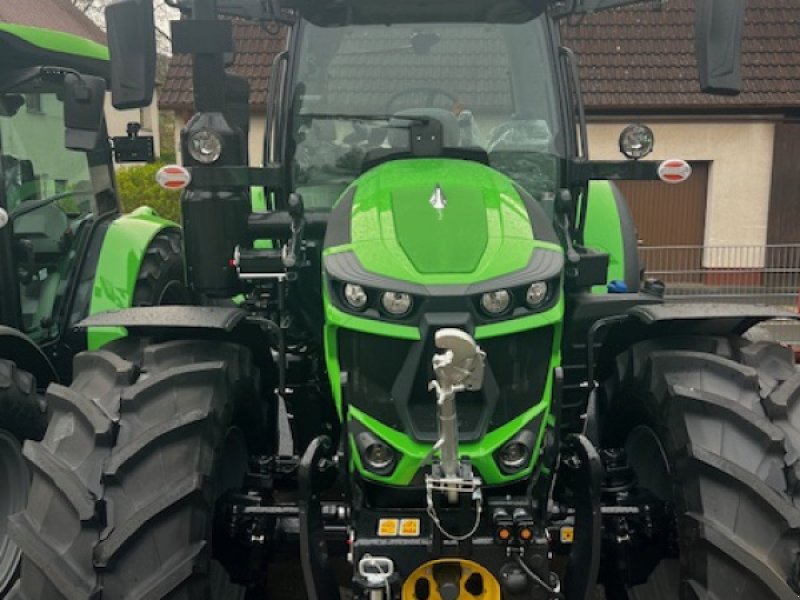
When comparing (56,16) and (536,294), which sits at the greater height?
(56,16)

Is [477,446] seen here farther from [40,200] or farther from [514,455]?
[40,200]

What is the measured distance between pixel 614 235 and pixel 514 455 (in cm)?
229

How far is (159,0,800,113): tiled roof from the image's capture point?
1476 centimetres

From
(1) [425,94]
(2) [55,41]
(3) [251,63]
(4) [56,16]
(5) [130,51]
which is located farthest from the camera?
(4) [56,16]

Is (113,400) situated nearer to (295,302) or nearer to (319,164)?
(295,302)

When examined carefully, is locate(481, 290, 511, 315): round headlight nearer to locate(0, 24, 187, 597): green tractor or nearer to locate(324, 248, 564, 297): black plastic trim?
locate(324, 248, 564, 297): black plastic trim

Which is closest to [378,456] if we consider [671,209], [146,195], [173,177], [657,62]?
[173,177]

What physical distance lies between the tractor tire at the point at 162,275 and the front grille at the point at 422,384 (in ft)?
10.0

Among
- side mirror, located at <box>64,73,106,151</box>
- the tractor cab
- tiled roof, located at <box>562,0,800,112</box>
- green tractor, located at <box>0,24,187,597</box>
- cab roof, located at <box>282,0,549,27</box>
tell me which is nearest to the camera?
cab roof, located at <box>282,0,549,27</box>

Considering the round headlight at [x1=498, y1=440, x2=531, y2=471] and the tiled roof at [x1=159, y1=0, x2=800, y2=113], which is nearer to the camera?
the round headlight at [x1=498, y1=440, x2=531, y2=471]

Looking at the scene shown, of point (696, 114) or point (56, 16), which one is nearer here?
point (696, 114)

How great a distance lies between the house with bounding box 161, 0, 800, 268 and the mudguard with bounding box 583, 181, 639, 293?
10.2 metres

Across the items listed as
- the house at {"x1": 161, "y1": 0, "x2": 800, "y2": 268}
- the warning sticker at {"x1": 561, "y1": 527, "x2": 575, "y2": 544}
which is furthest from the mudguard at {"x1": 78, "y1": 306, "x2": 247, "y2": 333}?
the house at {"x1": 161, "y1": 0, "x2": 800, "y2": 268}

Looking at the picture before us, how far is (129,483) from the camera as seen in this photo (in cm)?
293
